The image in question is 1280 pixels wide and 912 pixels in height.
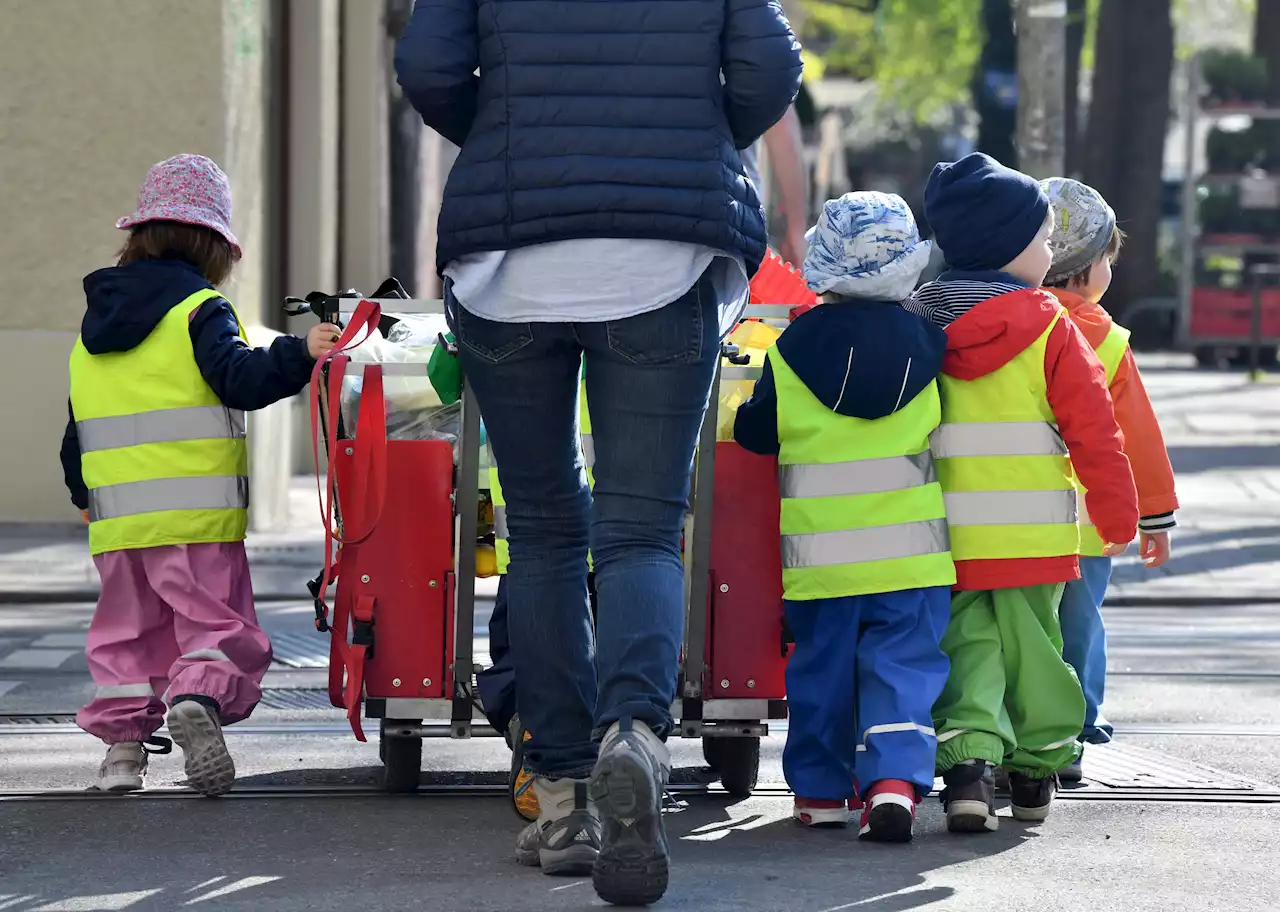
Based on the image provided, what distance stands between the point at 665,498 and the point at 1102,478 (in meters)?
1.18

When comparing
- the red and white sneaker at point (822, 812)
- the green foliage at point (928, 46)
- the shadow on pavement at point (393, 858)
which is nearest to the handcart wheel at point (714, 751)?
the shadow on pavement at point (393, 858)

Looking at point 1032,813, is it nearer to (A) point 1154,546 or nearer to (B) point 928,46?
(A) point 1154,546

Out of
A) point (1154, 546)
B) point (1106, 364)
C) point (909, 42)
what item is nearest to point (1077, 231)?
point (1106, 364)

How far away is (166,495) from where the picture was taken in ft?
17.1

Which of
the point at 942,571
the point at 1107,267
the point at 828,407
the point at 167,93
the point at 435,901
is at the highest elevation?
the point at 167,93

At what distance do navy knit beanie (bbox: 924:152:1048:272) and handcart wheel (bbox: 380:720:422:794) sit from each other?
5.41ft

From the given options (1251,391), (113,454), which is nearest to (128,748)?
(113,454)

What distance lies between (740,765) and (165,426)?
5.01 feet

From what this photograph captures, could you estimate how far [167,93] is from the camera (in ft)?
35.0

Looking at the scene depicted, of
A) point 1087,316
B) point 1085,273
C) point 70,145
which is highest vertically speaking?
point 70,145

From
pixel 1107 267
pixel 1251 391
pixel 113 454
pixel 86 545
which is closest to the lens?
pixel 113 454

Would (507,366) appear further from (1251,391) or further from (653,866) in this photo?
(1251,391)

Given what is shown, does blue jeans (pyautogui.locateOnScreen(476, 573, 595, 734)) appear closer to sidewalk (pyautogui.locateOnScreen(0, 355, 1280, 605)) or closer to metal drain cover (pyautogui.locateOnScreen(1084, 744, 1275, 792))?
metal drain cover (pyautogui.locateOnScreen(1084, 744, 1275, 792))

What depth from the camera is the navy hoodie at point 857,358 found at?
4.71 meters
